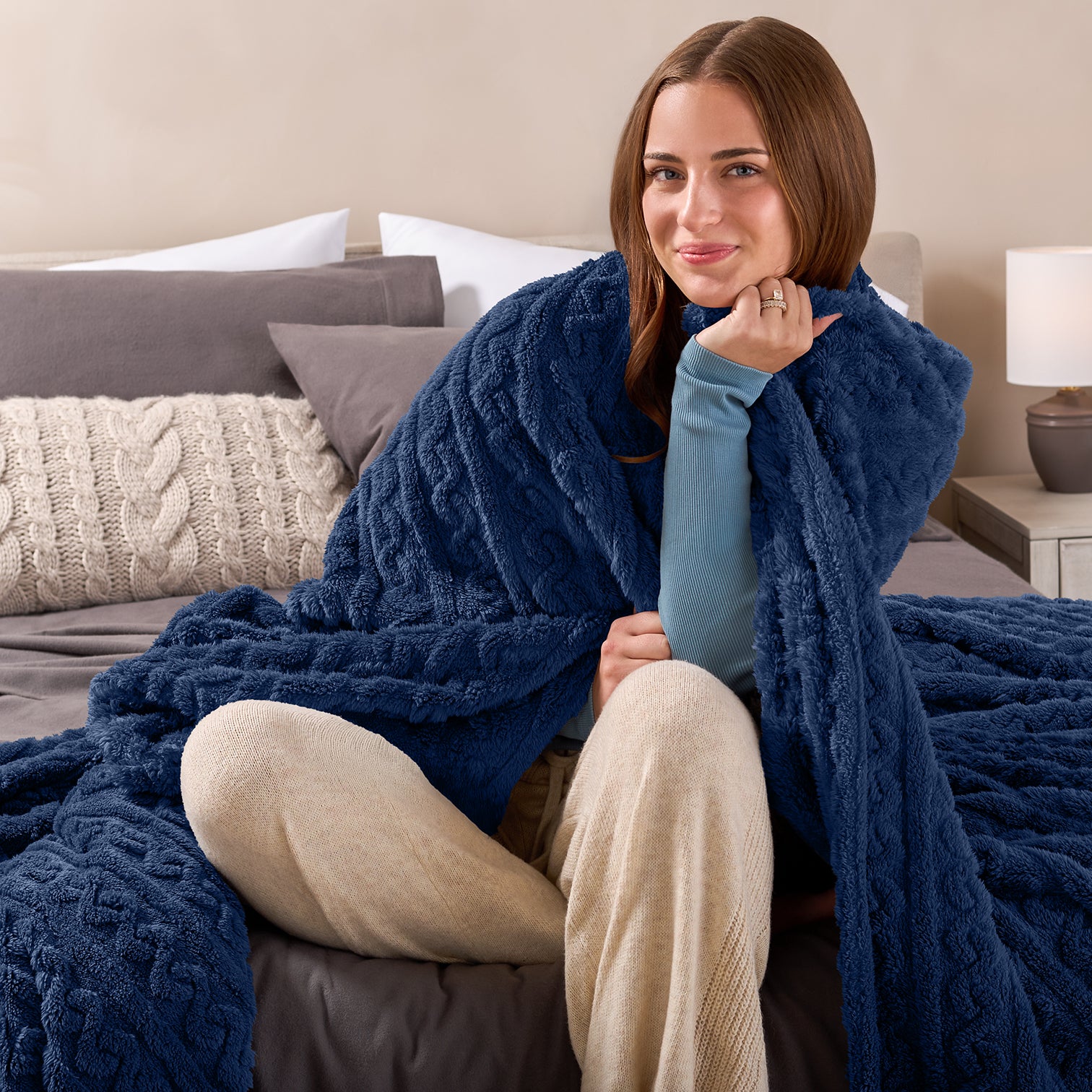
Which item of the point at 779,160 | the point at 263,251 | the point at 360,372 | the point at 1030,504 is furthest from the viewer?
the point at 1030,504

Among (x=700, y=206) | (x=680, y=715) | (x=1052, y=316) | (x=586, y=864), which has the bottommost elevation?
(x=586, y=864)

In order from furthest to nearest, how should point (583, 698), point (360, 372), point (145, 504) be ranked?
point (360, 372) < point (145, 504) < point (583, 698)

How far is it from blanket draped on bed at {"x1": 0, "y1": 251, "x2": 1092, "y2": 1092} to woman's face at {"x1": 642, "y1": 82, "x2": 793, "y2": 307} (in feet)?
0.19

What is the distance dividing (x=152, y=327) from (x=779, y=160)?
1.31 metres

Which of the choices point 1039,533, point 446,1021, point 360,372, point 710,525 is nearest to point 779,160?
point 710,525

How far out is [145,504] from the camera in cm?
172

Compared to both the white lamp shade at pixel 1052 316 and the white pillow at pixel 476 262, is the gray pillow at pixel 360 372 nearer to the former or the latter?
the white pillow at pixel 476 262

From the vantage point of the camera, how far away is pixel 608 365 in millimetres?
1175

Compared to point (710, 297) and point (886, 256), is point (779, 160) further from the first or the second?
point (886, 256)

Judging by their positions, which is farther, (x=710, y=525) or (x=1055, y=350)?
(x=1055, y=350)

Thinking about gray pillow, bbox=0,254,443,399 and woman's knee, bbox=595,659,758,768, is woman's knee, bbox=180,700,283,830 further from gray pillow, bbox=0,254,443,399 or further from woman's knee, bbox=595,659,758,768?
gray pillow, bbox=0,254,443,399

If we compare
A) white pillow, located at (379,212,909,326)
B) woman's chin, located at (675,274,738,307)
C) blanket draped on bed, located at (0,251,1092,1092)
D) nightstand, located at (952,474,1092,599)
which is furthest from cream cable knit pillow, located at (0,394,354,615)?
nightstand, located at (952,474,1092,599)

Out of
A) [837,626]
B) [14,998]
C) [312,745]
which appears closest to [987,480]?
[837,626]

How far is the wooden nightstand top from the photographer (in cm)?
231
